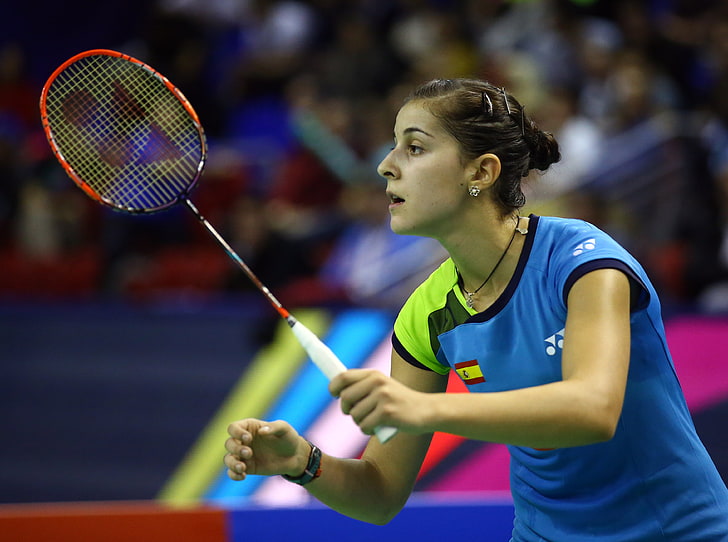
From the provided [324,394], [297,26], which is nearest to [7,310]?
[324,394]

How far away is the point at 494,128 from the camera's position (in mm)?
2141

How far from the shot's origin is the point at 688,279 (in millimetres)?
4781

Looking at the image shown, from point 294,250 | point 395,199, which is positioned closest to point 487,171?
point 395,199

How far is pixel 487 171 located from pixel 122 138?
1.71 meters

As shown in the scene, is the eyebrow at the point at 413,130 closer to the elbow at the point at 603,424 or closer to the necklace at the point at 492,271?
the necklace at the point at 492,271

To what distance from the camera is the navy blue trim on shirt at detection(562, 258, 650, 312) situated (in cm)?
186

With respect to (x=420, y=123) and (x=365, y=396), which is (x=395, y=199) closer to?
(x=420, y=123)

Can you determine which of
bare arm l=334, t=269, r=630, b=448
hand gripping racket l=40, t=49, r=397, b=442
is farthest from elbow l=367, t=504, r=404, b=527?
bare arm l=334, t=269, r=630, b=448

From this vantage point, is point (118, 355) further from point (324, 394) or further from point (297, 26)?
point (297, 26)

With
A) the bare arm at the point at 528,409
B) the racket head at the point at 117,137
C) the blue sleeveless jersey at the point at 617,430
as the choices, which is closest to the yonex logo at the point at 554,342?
the blue sleeveless jersey at the point at 617,430

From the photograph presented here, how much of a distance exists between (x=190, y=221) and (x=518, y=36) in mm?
2916

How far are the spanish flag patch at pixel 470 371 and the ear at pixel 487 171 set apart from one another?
392 millimetres

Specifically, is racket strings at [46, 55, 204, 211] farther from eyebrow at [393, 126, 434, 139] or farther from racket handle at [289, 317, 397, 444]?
racket handle at [289, 317, 397, 444]

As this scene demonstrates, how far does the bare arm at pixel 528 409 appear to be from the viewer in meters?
1.63
